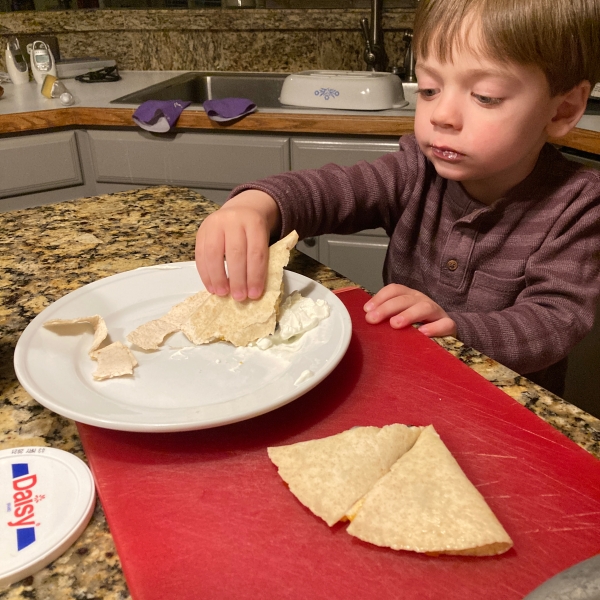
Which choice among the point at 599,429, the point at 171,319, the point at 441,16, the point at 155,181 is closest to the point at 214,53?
the point at 155,181

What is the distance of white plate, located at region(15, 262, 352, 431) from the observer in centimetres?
55

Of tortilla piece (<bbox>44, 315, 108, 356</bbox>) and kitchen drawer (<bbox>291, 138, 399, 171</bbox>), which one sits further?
kitchen drawer (<bbox>291, 138, 399, 171</bbox>)

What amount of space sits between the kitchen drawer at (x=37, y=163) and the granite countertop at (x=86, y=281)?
98 centimetres

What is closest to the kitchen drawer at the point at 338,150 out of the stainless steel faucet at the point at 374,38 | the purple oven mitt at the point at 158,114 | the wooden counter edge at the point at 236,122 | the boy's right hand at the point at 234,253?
the wooden counter edge at the point at 236,122

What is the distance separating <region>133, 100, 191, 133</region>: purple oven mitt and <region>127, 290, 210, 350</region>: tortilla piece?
136cm

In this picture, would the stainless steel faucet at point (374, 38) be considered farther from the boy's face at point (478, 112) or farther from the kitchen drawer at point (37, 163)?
the boy's face at point (478, 112)

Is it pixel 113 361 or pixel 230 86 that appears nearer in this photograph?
pixel 113 361

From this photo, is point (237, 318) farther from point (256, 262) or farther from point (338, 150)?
point (338, 150)

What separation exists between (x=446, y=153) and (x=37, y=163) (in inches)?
65.5

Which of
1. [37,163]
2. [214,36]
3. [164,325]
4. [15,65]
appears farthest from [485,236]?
[15,65]

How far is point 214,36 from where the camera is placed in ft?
9.03

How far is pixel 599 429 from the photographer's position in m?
0.57

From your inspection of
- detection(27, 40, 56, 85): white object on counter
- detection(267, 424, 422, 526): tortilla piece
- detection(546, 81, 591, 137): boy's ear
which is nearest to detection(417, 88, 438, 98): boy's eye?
detection(546, 81, 591, 137): boy's ear

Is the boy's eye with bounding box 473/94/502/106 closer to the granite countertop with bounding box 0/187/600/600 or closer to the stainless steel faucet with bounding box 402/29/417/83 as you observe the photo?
the granite countertop with bounding box 0/187/600/600
